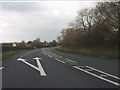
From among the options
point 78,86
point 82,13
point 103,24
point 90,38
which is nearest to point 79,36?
point 90,38

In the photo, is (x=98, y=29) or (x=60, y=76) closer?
(x=60, y=76)

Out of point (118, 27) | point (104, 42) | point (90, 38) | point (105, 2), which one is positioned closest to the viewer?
point (118, 27)

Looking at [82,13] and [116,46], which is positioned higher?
[82,13]

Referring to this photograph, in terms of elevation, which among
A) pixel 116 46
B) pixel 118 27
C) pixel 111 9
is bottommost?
pixel 116 46

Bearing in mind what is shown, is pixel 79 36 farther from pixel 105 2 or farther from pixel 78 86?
pixel 78 86

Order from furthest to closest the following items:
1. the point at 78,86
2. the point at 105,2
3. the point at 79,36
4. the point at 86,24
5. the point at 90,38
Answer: the point at 86,24 → the point at 79,36 → the point at 90,38 → the point at 105,2 → the point at 78,86

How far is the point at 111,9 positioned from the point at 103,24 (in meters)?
5.65

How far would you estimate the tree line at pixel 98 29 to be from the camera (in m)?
47.0

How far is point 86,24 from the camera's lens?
83.0 metres

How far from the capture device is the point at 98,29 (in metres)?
58.7

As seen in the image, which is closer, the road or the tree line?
the road

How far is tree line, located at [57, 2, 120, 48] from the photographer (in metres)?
47.0

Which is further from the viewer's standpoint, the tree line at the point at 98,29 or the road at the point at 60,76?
the tree line at the point at 98,29

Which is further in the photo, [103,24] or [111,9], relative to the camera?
[103,24]
